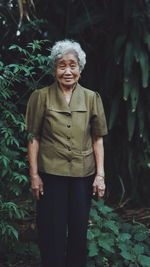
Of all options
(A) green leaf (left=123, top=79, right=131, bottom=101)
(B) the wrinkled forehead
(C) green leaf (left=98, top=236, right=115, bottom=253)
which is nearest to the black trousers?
(C) green leaf (left=98, top=236, right=115, bottom=253)

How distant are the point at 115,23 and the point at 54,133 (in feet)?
6.19

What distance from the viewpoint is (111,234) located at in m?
3.18

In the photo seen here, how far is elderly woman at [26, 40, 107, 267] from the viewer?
232 cm

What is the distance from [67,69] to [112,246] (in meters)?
1.47

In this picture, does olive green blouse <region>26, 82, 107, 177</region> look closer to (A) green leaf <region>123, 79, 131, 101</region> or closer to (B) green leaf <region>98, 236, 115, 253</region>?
(B) green leaf <region>98, 236, 115, 253</region>

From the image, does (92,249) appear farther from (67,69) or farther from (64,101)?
(67,69)

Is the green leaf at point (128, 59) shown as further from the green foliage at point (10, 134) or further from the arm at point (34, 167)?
the arm at point (34, 167)

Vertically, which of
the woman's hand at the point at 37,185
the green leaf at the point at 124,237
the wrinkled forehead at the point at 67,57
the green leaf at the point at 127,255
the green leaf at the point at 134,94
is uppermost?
the wrinkled forehead at the point at 67,57

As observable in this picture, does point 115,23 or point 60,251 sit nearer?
point 60,251

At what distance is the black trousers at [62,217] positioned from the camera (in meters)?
2.38

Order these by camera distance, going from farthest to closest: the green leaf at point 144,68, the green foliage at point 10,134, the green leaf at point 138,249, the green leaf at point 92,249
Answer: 1. the green leaf at point 144,68
2. the green leaf at point 138,249
3. the green leaf at point 92,249
4. the green foliage at point 10,134

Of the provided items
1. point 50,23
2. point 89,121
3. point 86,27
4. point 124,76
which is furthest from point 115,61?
point 89,121

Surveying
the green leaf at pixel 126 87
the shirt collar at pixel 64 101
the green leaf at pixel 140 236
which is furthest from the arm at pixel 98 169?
A: the green leaf at pixel 126 87

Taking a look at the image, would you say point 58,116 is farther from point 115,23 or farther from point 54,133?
point 115,23
